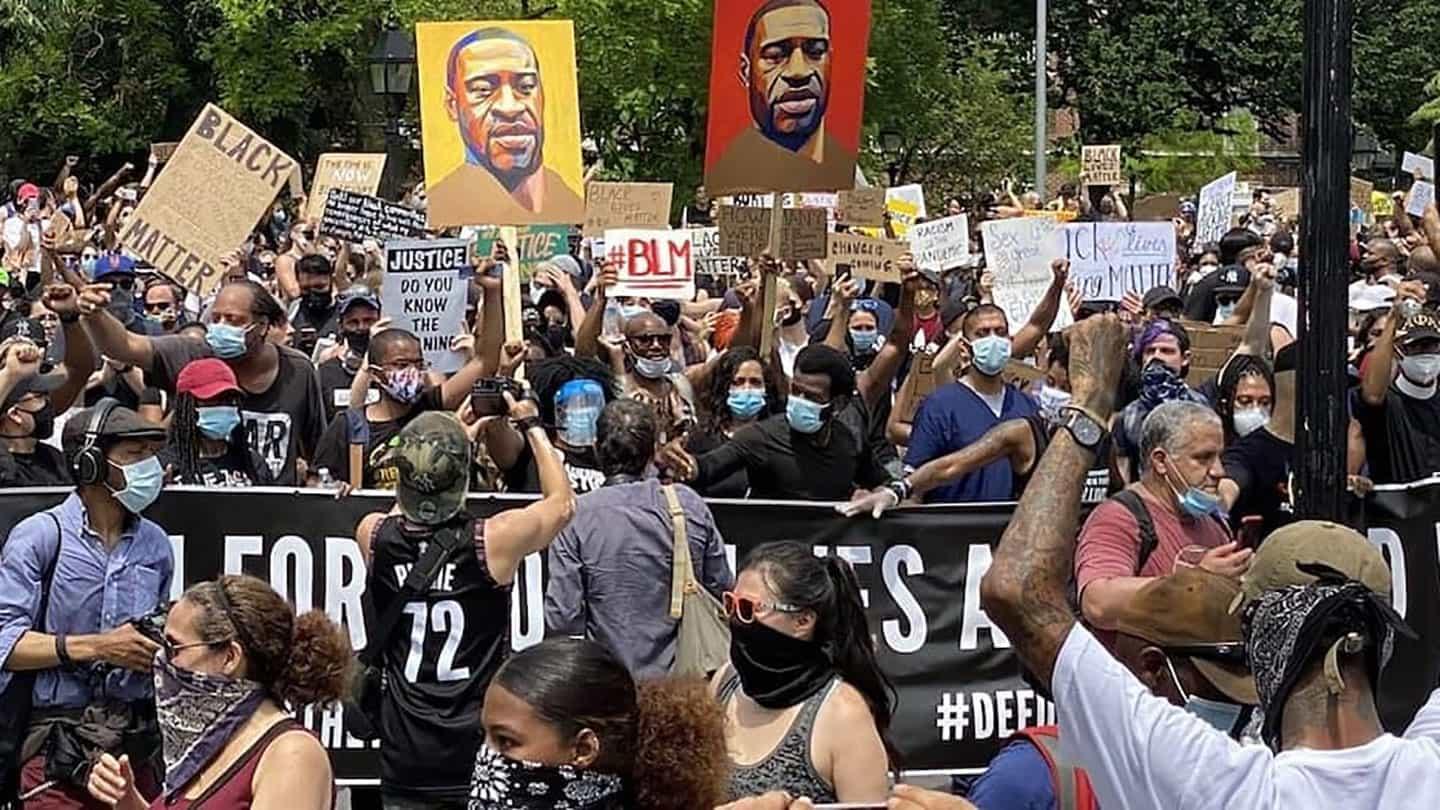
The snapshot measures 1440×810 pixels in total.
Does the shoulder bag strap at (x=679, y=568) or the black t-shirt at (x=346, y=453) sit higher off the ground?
the black t-shirt at (x=346, y=453)

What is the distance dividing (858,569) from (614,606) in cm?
178

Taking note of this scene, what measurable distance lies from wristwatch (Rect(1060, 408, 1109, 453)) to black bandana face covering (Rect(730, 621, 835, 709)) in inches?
58.1

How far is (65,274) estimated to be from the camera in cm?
931

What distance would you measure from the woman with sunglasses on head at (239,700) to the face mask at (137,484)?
1583 millimetres

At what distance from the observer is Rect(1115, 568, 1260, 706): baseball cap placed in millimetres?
3277

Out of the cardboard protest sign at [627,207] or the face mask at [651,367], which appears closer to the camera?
the face mask at [651,367]

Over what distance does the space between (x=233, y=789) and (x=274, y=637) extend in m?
0.39

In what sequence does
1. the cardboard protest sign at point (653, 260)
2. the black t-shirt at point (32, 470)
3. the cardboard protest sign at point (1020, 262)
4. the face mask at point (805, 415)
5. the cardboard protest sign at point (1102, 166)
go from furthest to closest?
1. the cardboard protest sign at point (1102, 166)
2. the cardboard protest sign at point (653, 260)
3. the cardboard protest sign at point (1020, 262)
4. the face mask at point (805, 415)
5. the black t-shirt at point (32, 470)

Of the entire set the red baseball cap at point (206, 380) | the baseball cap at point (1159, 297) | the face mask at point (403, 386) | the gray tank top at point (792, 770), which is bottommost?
the gray tank top at point (792, 770)

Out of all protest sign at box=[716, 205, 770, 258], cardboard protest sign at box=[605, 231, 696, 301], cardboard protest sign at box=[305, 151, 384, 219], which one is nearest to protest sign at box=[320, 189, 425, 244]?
cardboard protest sign at box=[605, 231, 696, 301]

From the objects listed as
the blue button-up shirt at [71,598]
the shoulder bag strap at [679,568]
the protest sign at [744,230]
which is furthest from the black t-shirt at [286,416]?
the protest sign at [744,230]

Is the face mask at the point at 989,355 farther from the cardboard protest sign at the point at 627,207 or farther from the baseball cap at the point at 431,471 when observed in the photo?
the cardboard protest sign at the point at 627,207

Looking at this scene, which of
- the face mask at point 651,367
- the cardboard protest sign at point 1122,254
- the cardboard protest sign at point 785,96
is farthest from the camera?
the cardboard protest sign at point 1122,254

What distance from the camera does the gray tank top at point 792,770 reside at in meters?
4.27
